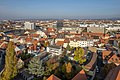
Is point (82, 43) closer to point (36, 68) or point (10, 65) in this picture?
point (36, 68)

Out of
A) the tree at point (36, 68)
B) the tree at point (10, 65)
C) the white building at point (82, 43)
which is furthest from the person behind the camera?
the white building at point (82, 43)

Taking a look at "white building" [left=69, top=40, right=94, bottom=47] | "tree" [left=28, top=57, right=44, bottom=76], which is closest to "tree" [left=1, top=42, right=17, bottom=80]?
"tree" [left=28, top=57, right=44, bottom=76]

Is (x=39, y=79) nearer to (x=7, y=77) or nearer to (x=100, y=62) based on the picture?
(x=7, y=77)

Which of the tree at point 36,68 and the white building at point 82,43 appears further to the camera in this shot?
the white building at point 82,43

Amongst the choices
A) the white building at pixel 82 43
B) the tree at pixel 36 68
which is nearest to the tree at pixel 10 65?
the tree at pixel 36 68

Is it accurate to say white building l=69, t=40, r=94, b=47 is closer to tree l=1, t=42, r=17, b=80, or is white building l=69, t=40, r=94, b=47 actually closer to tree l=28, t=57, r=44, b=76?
tree l=28, t=57, r=44, b=76

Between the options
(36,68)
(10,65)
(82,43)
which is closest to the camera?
(10,65)

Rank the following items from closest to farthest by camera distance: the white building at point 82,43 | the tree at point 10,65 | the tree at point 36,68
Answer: the tree at point 10,65
the tree at point 36,68
the white building at point 82,43

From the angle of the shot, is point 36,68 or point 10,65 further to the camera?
point 36,68

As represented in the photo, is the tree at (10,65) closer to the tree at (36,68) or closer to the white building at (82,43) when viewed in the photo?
the tree at (36,68)

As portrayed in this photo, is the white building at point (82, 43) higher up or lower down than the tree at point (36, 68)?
lower down

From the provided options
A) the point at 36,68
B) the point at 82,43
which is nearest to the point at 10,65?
the point at 36,68
